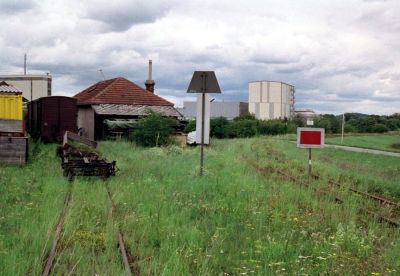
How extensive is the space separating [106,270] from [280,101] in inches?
3671

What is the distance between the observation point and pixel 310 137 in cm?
1523

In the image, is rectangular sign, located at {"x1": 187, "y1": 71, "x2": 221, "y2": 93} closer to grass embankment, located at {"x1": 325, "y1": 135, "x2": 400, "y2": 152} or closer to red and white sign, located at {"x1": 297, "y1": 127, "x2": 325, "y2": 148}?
red and white sign, located at {"x1": 297, "y1": 127, "x2": 325, "y2": 148}

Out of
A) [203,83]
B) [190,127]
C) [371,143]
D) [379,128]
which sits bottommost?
[371,143]

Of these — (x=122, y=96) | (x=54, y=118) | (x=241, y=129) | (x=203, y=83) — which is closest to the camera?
(x=203, y=83)

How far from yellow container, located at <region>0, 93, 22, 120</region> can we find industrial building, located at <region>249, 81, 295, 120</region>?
2930 inches

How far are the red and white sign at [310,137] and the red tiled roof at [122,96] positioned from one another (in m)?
25.6

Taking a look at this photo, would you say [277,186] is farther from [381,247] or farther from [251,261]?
[251,261]

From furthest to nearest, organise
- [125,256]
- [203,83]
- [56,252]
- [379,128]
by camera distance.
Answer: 1. [379,128]
2. [203,83]
3. [56,252]
4. [125,256]

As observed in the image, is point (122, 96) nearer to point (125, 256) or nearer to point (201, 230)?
point (201, 230)

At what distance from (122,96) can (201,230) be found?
3429 cm

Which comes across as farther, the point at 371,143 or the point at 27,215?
the point at 371,143

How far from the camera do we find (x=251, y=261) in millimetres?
5883

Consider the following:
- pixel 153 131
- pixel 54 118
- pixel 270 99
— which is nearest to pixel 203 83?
pixel 153 131

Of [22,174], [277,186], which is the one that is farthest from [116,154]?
[277,186]
